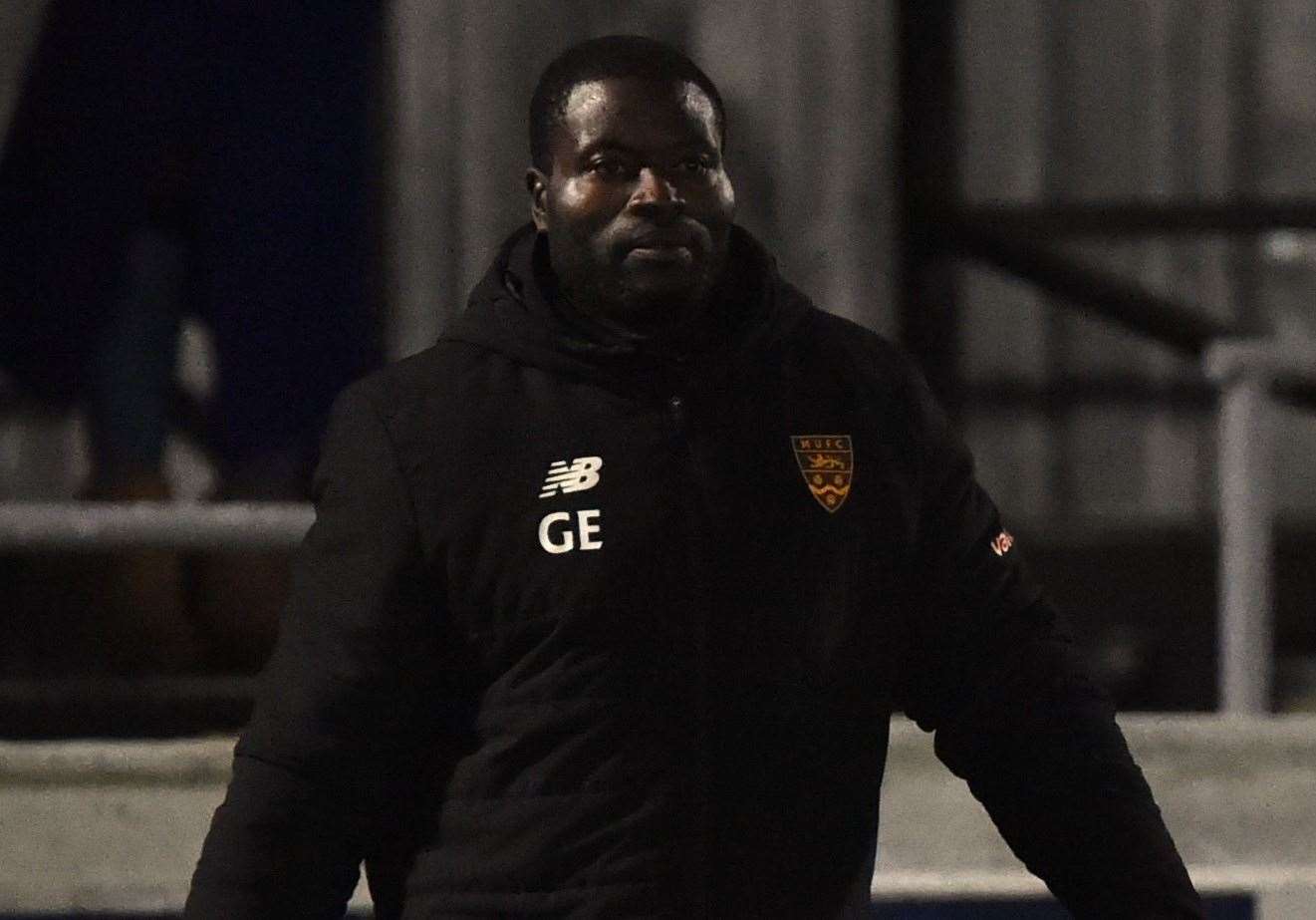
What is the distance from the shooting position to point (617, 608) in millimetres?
2352

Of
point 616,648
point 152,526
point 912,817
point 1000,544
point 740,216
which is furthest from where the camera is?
point 740,216

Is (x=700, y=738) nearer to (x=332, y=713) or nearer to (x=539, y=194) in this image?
(x=332, y=713)

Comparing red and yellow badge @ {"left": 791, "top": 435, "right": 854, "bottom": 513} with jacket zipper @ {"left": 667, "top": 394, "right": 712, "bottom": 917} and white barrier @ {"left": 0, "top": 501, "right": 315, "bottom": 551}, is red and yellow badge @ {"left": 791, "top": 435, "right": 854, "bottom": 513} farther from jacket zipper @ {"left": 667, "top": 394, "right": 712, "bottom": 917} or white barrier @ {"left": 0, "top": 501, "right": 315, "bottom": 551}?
white barrier @ {"left": 0, "top": 501, "right": 315, "bottom": 551}

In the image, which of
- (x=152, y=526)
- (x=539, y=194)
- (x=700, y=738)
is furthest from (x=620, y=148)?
(x=152, y=526)

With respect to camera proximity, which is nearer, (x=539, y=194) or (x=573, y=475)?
(x=573, y=475)

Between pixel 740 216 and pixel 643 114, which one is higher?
pixel 643 114

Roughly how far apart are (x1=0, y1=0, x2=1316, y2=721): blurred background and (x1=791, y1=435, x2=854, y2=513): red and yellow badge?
285 cm

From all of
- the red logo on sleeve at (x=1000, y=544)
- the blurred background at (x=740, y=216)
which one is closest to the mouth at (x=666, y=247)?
the red logo on sleeve at (x=1000, y=544)

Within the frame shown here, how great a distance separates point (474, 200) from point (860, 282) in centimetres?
84

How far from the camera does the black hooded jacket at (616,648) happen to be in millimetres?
2348

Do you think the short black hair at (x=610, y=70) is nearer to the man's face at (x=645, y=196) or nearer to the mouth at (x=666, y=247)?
the man's face at (x=645, y=196)

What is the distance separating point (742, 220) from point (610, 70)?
296 cm

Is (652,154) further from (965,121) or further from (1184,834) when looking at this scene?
(965,121)

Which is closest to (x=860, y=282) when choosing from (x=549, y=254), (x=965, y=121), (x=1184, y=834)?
(x=965, y=121)
